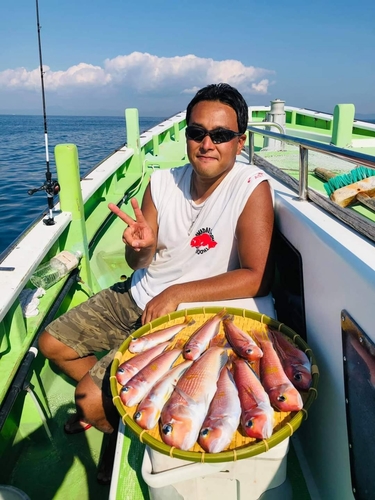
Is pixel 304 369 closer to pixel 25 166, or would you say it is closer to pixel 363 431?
pixel 363 431

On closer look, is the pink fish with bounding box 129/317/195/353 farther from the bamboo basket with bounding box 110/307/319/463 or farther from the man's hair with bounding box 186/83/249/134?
the man's hair with bounding box 186/83/249/134

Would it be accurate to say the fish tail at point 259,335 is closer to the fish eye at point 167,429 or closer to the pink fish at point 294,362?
the pink fish at point 294,362

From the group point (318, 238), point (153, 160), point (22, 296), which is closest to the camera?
point (318, 238)

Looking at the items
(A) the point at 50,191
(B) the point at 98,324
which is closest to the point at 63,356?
(B) the point at 98,324

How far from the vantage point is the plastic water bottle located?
300cm

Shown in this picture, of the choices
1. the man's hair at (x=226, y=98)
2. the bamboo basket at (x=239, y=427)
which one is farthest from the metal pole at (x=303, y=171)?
the bamboo basket at (x=239, y=427)

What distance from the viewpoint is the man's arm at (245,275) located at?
2.16m

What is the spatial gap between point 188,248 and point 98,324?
2.74ft

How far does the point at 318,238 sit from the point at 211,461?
3.59 feet

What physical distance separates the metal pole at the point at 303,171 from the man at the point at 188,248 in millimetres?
223

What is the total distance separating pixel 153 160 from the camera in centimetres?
786

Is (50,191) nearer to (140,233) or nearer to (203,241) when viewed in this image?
(140,233)

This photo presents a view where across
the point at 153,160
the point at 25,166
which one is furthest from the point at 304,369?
the point at 25,166

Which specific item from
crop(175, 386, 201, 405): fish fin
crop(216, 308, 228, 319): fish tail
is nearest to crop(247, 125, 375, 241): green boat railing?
crop(216, 308, 228, 319): fish tail
